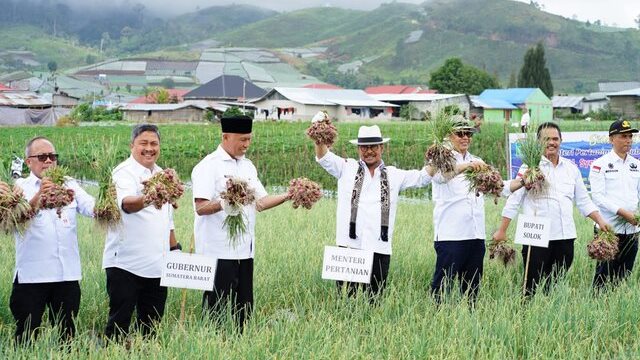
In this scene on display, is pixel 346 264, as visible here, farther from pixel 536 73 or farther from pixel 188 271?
pixel 536 73

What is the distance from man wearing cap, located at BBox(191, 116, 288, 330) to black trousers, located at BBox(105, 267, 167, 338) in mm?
344

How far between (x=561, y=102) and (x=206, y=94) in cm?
4019

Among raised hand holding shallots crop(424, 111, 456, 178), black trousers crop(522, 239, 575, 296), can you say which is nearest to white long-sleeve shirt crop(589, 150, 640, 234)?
black trousers crop(522, 239, 575, 296)

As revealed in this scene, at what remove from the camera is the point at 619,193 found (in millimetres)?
6902

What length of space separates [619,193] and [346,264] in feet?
8.91

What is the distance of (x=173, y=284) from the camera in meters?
5.09

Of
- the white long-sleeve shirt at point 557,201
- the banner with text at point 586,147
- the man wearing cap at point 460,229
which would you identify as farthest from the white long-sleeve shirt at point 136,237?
the banner with text at point 586,147

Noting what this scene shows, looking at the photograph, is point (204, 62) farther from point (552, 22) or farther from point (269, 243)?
point (269, 243)

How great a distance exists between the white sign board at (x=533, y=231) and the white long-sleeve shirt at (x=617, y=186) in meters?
0.90

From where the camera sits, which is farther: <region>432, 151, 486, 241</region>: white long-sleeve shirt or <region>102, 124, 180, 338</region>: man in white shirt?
<region>432, 151, 486, 241</region>: white long-sleeve shirt

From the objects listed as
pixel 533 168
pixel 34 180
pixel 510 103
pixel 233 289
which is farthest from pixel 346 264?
pixel 510 103

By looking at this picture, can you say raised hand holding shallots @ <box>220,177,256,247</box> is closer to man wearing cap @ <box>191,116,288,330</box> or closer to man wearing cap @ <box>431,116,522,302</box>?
man wearing cap @ <box>191,116,288,330</box>

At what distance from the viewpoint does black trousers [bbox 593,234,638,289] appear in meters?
6.85

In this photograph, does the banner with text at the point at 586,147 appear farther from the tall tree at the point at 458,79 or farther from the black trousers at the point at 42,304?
the tall tree at the point at 458,79
